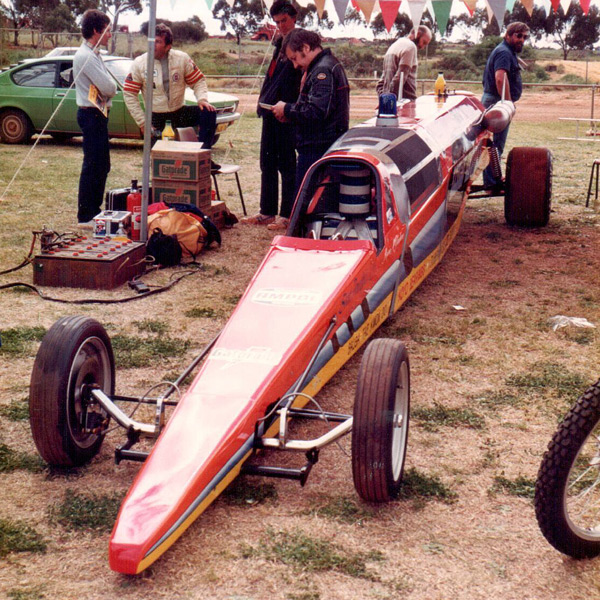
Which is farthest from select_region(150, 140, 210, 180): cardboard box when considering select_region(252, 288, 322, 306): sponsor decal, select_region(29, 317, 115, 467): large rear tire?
select_region(29, 317, 115, 467): large rear tire

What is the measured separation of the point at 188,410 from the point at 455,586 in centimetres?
136

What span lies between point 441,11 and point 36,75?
905 cm

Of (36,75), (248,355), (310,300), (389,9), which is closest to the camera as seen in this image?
(248,355)

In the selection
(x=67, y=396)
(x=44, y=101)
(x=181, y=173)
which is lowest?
(x=67, y=396)

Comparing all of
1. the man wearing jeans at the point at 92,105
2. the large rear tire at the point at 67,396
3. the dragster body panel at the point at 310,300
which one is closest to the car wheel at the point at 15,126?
the man wearing jeans at the point at 92,105

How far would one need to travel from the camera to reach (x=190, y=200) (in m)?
8.36

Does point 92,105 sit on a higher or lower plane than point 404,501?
higher

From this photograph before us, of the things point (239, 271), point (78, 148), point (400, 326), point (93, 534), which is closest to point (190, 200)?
point (239, 271)

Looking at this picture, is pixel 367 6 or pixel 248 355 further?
pixel 367 6

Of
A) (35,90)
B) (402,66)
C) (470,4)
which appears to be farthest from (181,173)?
→ (35,90)

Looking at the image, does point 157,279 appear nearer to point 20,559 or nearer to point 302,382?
point 302,382

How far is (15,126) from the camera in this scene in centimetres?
1531

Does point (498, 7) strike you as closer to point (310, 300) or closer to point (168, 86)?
point (168, 86)

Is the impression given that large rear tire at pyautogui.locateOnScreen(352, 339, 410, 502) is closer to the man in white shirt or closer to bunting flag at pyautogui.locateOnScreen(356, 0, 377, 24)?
bunting flag at pyautogui.locateOnScreen(356, 0, 377, 24)
